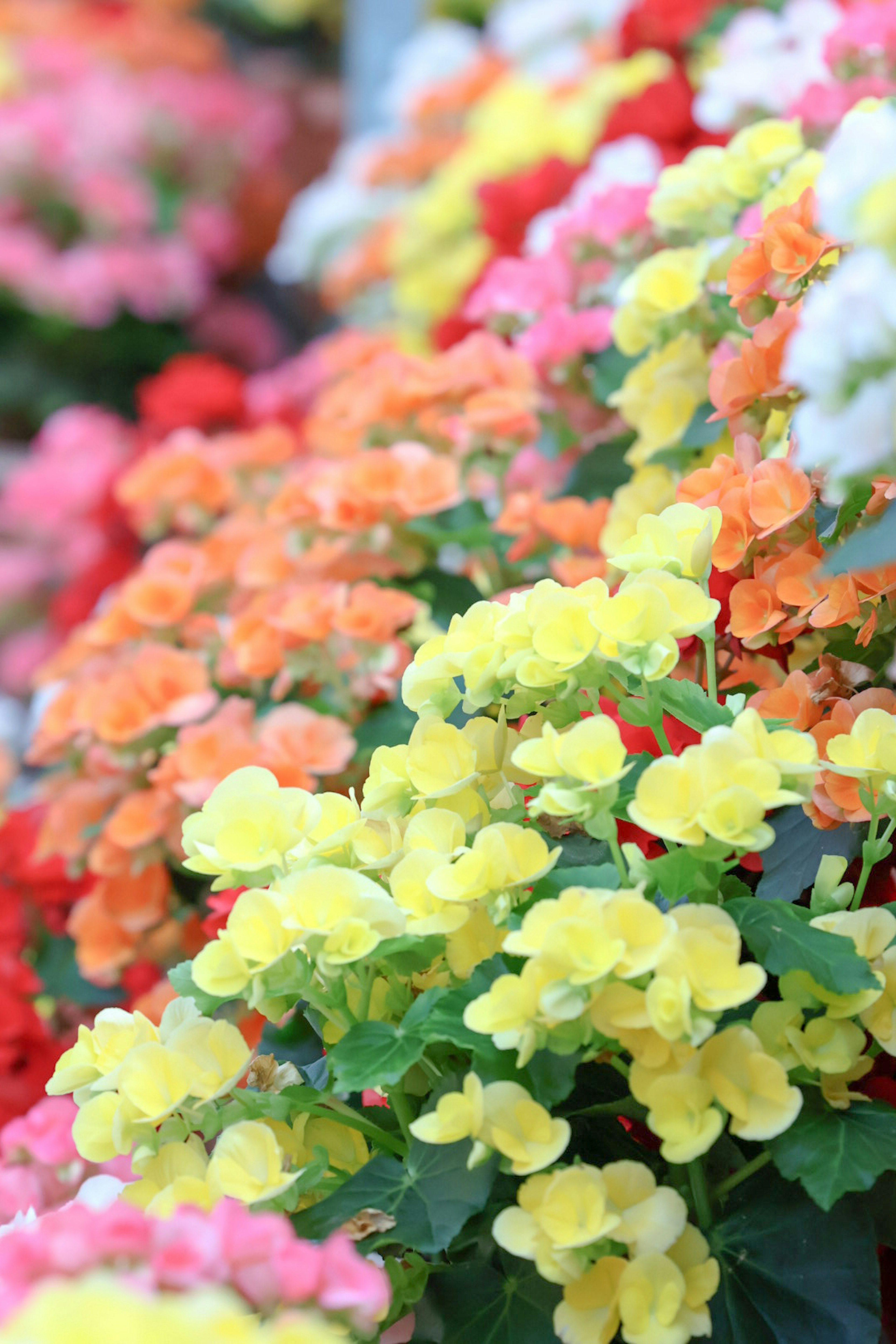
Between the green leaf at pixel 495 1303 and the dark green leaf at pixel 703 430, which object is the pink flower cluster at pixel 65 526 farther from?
the green leaf at pixel 495 1303

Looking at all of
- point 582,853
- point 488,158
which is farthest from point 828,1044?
point 488,158

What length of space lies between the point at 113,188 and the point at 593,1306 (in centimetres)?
201

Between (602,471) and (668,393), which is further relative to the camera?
(602,471)

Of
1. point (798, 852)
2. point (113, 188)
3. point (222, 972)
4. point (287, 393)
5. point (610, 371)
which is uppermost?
point (113, 188)

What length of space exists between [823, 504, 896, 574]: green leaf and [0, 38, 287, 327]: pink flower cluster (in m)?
1.80

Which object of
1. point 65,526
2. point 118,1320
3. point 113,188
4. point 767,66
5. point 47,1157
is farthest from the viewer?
point 113,188

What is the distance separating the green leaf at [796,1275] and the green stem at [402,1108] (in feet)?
0.43

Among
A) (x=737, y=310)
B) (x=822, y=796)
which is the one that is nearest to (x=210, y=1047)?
(x=822, y=796)

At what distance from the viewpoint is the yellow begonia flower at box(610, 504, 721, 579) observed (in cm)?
53

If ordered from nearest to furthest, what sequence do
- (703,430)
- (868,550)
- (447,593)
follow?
(868,550), (703,430), (447,593)

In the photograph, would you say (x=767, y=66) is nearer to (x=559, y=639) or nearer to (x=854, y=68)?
(x=854, y=68)

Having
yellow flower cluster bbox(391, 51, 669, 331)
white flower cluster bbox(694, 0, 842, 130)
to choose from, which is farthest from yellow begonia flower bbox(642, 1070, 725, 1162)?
yellow flower cluster bbox(391, 51, 669, 331)

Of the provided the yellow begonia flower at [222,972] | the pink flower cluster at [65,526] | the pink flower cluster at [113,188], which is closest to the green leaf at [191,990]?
the yellow begonia flower at [222,972]

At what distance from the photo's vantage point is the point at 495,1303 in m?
0.48
